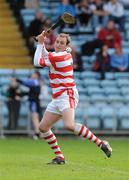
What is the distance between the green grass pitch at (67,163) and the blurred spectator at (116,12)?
7138 millimetres

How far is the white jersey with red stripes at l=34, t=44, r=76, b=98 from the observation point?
1382 centimetres

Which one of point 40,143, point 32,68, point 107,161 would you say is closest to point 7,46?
point 32,68

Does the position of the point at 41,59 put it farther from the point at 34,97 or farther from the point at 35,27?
the point at 35,27

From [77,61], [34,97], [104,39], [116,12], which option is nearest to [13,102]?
[34,97]

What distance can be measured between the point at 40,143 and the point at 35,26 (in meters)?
5.74

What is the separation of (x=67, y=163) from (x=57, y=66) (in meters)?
1.70

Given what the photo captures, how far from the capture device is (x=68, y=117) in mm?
13680

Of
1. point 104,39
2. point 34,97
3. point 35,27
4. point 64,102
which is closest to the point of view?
point 64,102

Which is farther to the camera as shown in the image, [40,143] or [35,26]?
[35,26]

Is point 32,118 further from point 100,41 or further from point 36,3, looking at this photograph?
point 36,3

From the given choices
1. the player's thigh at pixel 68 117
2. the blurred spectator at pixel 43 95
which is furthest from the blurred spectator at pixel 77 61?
the player's thigh at pixel 68 117

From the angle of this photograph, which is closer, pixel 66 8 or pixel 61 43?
pixel 61 43

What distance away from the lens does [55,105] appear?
45.6ft

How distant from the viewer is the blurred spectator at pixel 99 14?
2714 centimetres
